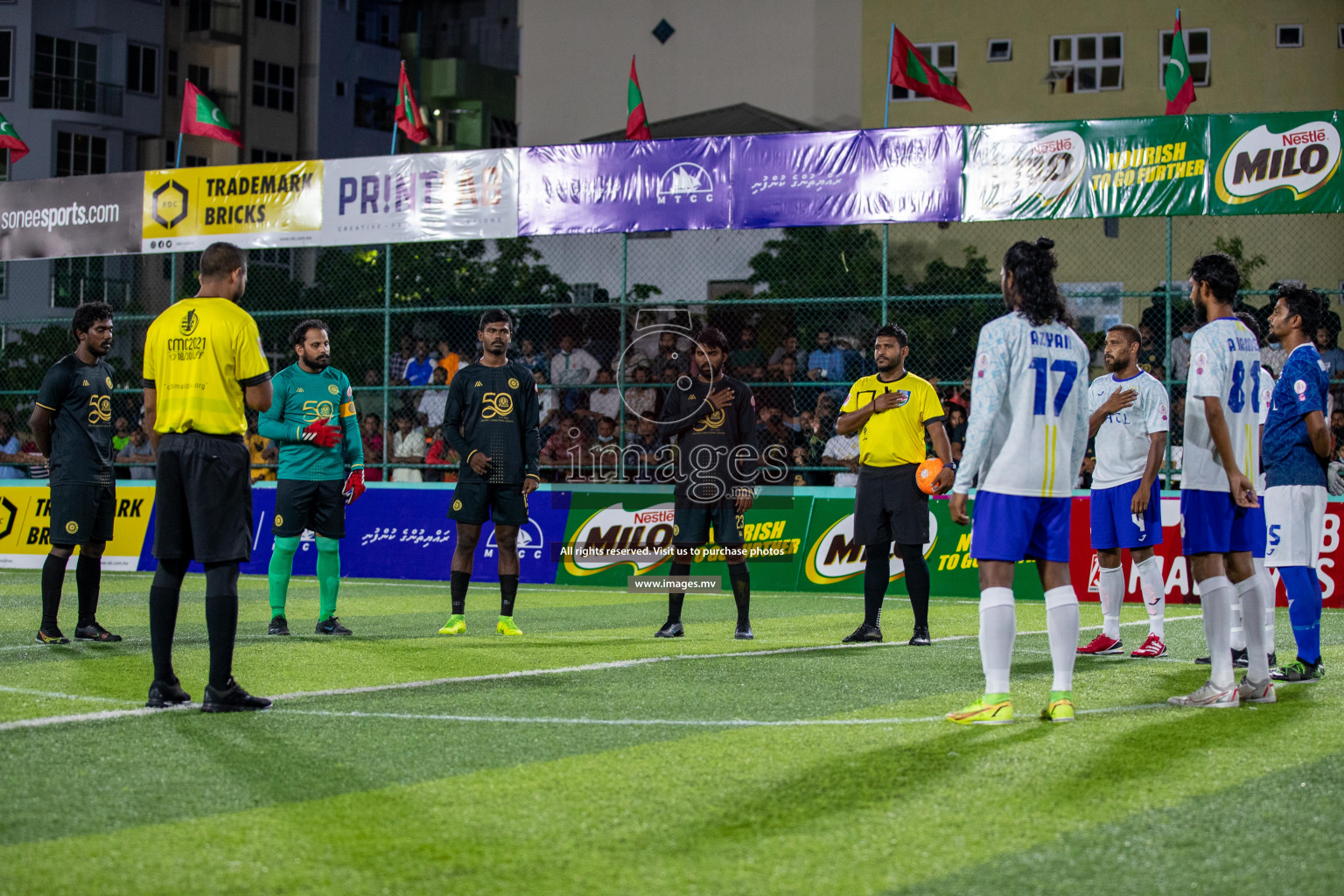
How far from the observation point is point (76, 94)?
46.5 m

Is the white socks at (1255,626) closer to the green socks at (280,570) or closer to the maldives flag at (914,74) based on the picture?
the green socks at (280,570)

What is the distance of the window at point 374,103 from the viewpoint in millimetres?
56062

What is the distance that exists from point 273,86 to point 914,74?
4085cm

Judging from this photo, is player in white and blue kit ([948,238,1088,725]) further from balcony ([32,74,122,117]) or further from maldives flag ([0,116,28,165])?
balcony ([32,74,122,117])

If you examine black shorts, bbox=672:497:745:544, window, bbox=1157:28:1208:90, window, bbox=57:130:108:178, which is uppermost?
window, bbox=1157:28:1208:90

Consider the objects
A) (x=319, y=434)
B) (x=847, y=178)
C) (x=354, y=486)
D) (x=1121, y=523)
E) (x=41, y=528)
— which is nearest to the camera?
(x=1121, y=523)

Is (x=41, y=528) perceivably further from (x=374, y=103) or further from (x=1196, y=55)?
(x=374, y=103)

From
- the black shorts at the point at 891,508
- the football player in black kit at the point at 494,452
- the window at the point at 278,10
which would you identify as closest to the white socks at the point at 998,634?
the black shorts at the point at 891,508

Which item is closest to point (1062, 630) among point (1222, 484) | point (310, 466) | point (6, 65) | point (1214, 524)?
point (1214, 524)

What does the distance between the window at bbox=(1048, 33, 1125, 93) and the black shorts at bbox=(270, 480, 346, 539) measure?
31717 mm

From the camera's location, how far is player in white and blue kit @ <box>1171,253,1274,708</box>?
660cm

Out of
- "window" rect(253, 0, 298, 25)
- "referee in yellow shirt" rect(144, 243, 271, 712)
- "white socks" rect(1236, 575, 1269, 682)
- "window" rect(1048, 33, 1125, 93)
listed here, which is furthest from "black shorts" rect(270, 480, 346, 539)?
"window" rect(253, 0, 298, 25)

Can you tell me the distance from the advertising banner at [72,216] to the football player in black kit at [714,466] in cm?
1116

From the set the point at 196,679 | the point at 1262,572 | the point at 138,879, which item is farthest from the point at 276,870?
the point at 1262,572
